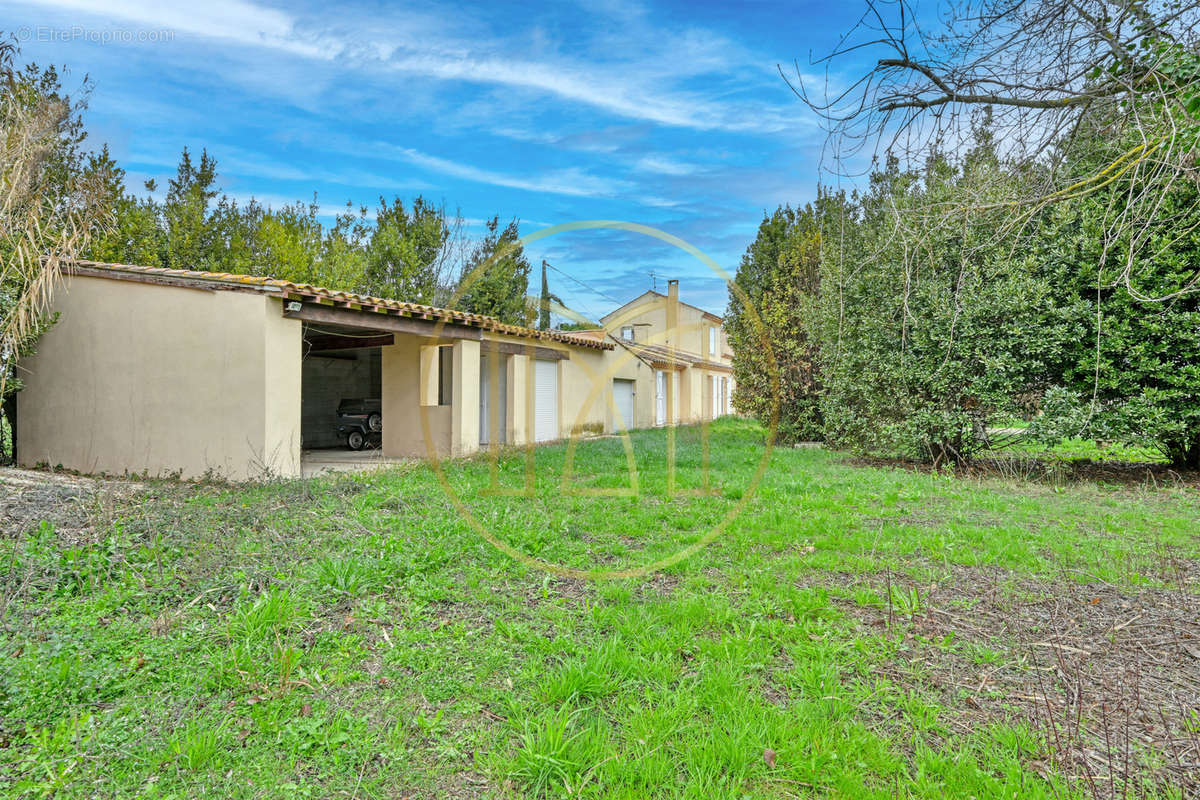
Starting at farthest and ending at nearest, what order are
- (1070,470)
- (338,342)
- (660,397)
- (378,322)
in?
(660,397), (338,342), (378,322), (1070,470)

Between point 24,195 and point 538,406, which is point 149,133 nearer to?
point 24,195

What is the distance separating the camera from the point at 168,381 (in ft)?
27.9

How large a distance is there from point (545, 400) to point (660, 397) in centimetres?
776

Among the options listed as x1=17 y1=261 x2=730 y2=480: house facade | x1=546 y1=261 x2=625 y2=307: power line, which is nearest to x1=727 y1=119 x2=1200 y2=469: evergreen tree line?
x1=546 y1=261 x2=625 y2=307: power line

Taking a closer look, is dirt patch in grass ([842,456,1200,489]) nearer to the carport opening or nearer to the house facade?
the house facade

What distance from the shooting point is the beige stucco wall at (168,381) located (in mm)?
8203

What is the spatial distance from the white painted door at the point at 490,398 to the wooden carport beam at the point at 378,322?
1898 mm

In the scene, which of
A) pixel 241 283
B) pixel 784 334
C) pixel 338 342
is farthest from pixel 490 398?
pixel 784 334

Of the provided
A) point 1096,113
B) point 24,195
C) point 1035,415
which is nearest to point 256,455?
point 24,195

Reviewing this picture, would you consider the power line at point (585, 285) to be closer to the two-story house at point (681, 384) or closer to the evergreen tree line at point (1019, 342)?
the evergreen tree line at point (1019, 342)

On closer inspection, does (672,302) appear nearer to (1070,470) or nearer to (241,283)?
(241,283)

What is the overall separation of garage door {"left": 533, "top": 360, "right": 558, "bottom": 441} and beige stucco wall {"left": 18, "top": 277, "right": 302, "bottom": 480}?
7.11 meters

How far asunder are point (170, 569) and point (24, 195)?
6.38m

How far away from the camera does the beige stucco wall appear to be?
26.9 ft
